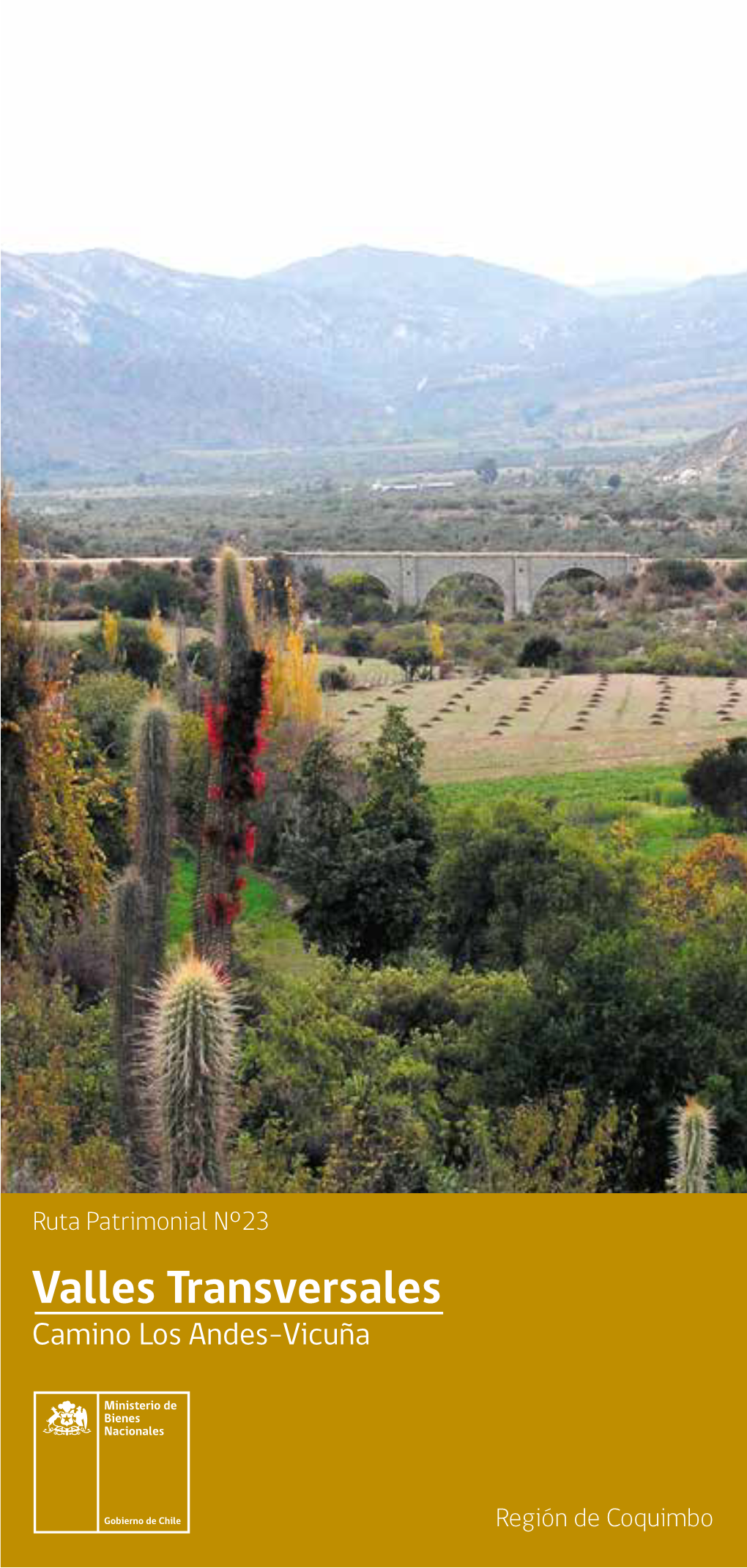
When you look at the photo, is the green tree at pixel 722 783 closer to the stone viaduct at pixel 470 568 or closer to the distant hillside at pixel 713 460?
the stone viaduct at pixel 470 568

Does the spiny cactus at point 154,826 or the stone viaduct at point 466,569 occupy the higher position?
the stone viaduct at point 466,569

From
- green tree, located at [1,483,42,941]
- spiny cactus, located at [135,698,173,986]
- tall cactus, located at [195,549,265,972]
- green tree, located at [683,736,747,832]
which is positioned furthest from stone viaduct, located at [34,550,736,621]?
green tree, located at [1,483,42,941]

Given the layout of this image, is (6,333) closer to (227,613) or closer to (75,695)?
(75,695)

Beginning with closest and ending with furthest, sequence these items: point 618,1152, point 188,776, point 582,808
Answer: point 618,1152
point 188,776
point 582,808

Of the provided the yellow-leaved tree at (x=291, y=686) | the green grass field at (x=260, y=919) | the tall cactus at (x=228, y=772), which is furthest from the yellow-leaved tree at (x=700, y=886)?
the yellow-leaved tree at (x=291, y=686)

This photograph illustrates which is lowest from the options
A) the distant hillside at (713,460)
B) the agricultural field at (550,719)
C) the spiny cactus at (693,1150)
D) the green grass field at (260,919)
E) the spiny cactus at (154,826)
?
the spiny cactus at (693,1150)

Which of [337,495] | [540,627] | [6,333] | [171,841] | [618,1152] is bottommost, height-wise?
[618,1152]

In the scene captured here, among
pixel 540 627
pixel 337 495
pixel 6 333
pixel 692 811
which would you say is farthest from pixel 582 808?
pixel 6 333

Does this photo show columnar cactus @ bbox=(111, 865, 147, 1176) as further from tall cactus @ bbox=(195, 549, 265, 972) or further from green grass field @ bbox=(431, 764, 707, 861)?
green grass field @ bbox=(431, 764, 707, 861)
